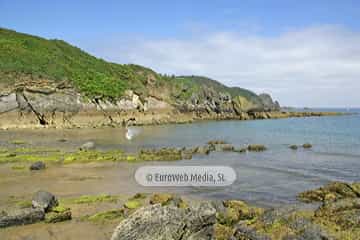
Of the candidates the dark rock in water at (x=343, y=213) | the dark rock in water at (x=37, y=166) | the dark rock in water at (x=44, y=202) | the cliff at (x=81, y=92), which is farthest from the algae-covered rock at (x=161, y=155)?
the cliff at (x=81, y=92)

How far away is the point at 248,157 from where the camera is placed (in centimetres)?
2938

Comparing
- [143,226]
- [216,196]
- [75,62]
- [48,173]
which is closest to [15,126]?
[75,62]

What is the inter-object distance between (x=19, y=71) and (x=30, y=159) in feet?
135

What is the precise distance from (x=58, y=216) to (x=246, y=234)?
21.0 feet

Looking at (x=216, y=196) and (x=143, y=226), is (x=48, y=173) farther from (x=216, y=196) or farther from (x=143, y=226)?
(x=143, y=226)

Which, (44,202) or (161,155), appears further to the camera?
(161,155)

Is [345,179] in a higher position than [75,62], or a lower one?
lower

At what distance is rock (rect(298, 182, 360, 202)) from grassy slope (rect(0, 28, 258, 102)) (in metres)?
53.2

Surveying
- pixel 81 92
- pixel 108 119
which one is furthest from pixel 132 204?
pixel 81 92

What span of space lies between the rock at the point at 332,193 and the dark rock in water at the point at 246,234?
278 inches

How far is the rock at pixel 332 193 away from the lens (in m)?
15.0

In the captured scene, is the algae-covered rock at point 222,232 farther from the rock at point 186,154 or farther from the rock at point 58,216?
the rock at point 186,154

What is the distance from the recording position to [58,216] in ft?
37.3

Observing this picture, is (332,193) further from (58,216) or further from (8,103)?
(8,103)
